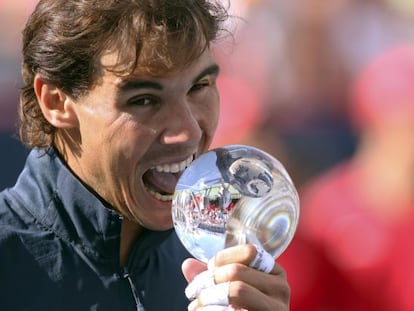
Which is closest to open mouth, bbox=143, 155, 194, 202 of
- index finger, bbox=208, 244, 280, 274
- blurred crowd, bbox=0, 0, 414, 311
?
index finger, bbox=208, 244, 280, 274

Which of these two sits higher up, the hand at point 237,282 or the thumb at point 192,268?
the hand at point 237,282

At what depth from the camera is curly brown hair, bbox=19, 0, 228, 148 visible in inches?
89.8

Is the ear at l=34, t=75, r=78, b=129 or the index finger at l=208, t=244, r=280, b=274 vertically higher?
the ear at l=34, t=75, r=78, b=129

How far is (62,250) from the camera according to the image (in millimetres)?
2330

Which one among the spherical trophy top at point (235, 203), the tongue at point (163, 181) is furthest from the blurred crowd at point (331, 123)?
the spherical trophy top at point (235, 203)

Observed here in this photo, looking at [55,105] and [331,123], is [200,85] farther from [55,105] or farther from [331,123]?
[331,123]

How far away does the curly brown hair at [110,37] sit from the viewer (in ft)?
7.48

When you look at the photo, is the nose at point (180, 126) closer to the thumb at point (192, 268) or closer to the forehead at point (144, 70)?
the forehead at point (144, 70)

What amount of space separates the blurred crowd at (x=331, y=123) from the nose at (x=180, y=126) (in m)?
1.12

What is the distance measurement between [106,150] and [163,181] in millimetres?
169

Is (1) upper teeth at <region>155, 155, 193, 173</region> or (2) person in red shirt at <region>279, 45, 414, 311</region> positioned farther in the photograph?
(2) person in red shirt at <region>279, 45, 414, 311</region>

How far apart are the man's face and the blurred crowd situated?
1049 millimetres

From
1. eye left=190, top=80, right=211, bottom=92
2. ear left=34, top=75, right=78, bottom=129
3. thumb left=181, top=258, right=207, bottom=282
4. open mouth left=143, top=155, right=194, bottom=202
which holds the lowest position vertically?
thumb left=181, top=258, right=207, bottom=282

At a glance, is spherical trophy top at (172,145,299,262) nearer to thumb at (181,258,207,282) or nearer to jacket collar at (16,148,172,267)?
thumb at (181,258,207,282)
